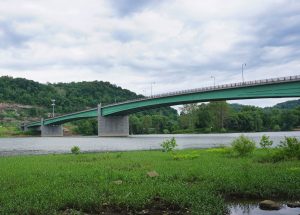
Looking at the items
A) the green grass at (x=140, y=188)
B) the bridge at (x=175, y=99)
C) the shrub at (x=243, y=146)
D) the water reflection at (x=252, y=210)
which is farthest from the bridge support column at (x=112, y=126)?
the water reflection at (x=252, y=210)

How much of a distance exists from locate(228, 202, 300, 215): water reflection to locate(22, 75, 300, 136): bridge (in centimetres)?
4430

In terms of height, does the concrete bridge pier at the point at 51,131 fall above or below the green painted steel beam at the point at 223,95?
below

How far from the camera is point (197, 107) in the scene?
504 feet

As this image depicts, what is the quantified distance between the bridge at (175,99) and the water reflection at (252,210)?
4430cm

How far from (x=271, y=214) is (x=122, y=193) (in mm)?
5221

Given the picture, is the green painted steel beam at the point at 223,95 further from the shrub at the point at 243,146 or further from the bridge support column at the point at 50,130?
the bridge support column at the point at 50,130

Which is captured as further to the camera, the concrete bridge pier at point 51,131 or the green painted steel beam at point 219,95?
the concrete bridge pier at point 51,131

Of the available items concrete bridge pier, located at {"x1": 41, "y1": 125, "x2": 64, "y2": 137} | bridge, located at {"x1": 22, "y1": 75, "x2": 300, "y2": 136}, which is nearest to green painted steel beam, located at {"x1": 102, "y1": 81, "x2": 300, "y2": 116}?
bridge, located at {"x1": 22, "y1": 75, "x2": 300, "y2": 136}

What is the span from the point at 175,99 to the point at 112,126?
113 feet

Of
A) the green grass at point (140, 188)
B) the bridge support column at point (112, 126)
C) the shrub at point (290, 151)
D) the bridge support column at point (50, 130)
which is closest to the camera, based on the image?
the green grass at point (140, 188)

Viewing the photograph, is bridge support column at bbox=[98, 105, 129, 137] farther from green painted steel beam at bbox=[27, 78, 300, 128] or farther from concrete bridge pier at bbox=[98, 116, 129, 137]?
green painted steel beam at bbox=[27, 78, 300, 128]

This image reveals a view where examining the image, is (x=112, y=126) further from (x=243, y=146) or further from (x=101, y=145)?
(x=243, y=146)

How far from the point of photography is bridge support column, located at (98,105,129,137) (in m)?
115

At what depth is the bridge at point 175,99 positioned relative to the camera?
5844cm
